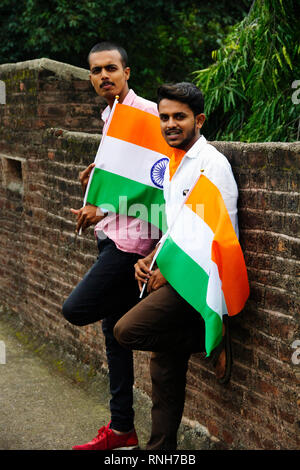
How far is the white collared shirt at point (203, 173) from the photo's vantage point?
3207mm

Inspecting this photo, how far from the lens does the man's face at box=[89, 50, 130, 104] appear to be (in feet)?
12.7

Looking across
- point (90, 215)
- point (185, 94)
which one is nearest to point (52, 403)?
point (90, 215)

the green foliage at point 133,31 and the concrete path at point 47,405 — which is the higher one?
the green foliage at point 133,31

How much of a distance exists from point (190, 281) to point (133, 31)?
13.3 m

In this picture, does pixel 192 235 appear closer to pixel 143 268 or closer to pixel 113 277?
pixel 143 268

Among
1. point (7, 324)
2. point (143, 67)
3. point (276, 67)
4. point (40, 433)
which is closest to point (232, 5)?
point (143, 67)

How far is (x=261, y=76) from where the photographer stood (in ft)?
20.6

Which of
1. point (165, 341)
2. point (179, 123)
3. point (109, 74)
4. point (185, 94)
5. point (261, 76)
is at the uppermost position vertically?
point (261, 76)

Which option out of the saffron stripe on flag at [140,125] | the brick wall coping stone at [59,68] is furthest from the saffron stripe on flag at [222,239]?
the brick wall coping stone at [59,68]

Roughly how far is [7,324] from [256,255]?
3.82 meters

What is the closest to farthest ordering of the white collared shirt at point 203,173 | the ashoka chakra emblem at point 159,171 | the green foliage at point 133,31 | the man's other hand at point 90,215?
the white collared shirt at point 203,173 < the ashoka chakra emblem at point 159,171 < the man's other hand at point 90,215 < the green foliage at point 133,31

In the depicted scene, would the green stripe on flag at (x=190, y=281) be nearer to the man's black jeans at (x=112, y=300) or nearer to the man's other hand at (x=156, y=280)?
the man's other hand at (x=156, y=280)

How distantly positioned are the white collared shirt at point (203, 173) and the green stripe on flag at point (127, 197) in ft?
1.39
